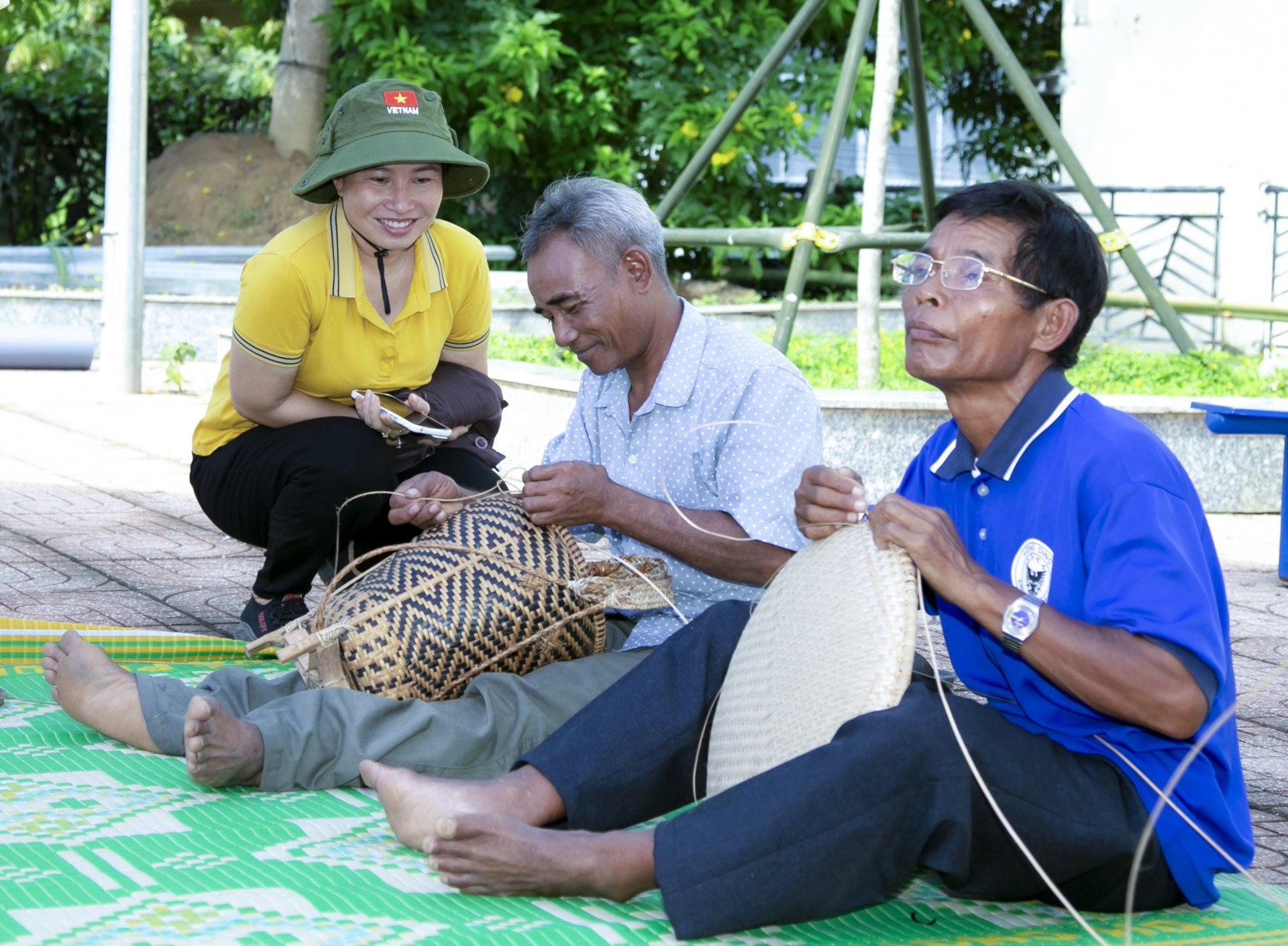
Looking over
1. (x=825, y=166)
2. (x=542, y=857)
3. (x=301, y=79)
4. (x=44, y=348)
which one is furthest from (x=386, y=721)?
(x=301, y=79)

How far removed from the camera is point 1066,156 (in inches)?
277

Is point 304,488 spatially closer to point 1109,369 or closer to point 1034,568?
point 1034,568

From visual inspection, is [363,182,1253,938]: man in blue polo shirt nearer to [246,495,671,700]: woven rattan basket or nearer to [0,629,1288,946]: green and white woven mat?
[0,629,1288,946]: green and white woven mat

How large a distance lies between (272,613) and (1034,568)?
91.0 inches

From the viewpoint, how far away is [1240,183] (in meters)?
10.6

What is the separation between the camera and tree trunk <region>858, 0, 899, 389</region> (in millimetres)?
6945

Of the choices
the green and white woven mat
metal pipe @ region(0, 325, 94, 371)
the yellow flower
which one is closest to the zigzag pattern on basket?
the green and white woven mat

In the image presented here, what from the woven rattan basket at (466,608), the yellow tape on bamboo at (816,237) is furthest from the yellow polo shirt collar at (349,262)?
the yellow tape on bamboo at (816,237)

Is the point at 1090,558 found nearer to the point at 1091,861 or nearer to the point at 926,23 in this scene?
the point at 1091,861

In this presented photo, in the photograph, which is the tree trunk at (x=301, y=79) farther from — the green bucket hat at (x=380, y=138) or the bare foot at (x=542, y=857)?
the bare foot at (x=542, y=857)

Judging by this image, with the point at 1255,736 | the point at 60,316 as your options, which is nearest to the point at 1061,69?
the point at 60,316

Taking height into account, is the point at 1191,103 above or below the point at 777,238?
above

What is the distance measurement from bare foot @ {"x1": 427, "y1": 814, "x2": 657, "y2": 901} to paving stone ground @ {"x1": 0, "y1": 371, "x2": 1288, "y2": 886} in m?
1.25

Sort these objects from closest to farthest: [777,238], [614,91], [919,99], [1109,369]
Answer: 1. [777,238]
2. [919,99]
3. [1109,369]
4. [614,91]
